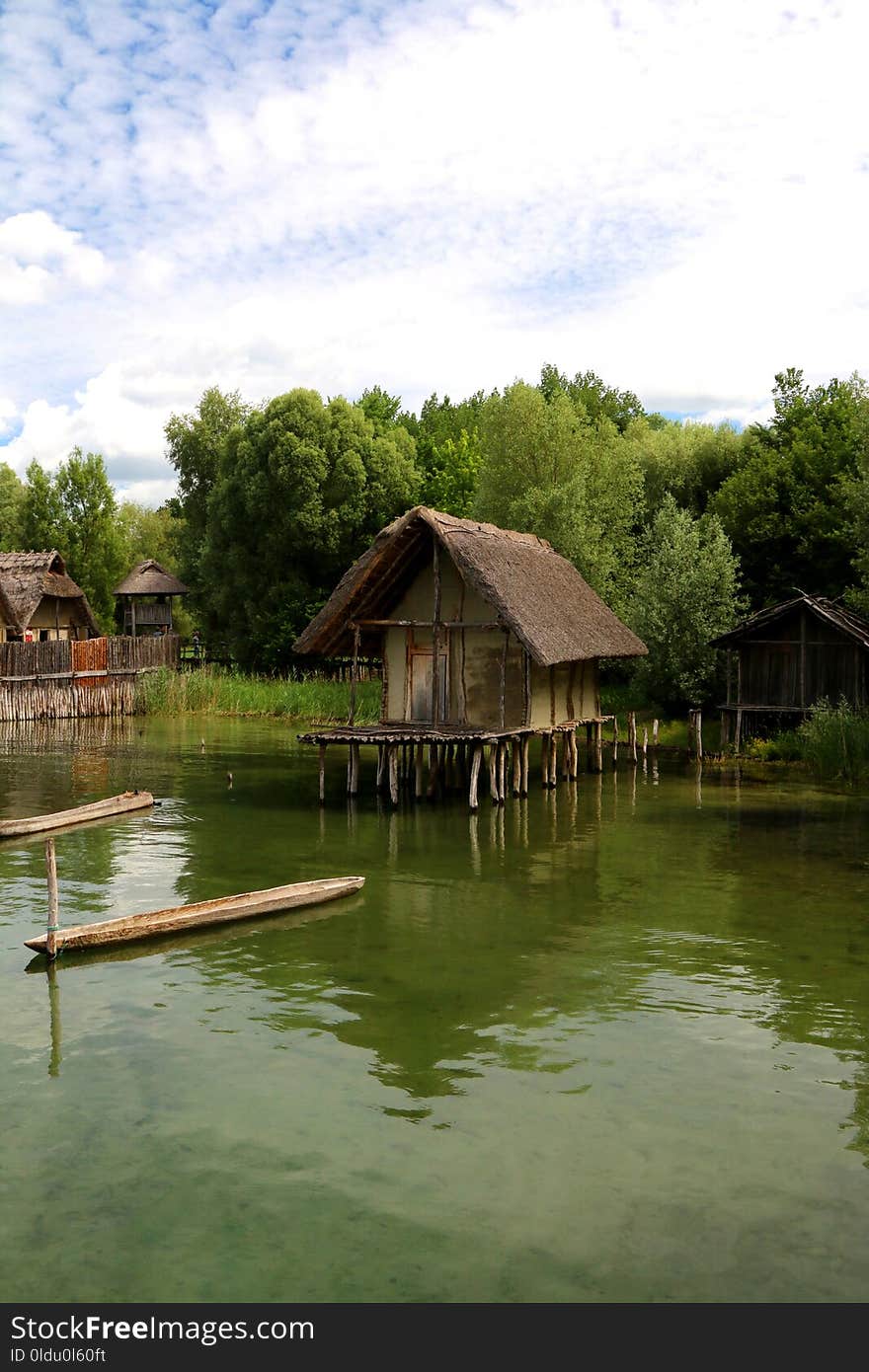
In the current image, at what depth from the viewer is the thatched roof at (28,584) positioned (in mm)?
45625

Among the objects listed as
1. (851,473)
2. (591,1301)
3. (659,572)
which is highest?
(851,473)

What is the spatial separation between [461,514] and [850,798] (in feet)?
95.2

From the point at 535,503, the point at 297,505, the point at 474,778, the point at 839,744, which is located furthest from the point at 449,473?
the point at 474,778

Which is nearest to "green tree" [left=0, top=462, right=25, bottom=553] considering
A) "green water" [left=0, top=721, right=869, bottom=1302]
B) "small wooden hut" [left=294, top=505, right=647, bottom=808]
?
"small wooden hut" [left=294, top=505, right=647, bottom=808]

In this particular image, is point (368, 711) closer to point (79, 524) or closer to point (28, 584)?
point (28, 584)

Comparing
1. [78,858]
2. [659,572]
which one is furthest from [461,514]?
[78,858]

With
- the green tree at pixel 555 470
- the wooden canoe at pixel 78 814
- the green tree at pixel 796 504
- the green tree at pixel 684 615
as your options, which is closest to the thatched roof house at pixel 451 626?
the wooden canoe at pixel 78 814

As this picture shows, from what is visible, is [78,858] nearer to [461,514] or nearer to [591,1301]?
[591,1301]

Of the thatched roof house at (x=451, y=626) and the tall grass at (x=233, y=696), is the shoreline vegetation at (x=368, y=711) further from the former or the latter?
the thatched roof house at (x=451, y=626)

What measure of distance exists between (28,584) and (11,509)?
88.8ft

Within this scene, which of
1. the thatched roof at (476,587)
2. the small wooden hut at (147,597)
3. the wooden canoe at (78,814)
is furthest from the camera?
the small wooden hut at (147,597)

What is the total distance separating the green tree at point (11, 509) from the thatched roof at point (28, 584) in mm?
13038

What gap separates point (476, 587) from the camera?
24938 mm

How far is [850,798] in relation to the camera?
26.0 m
